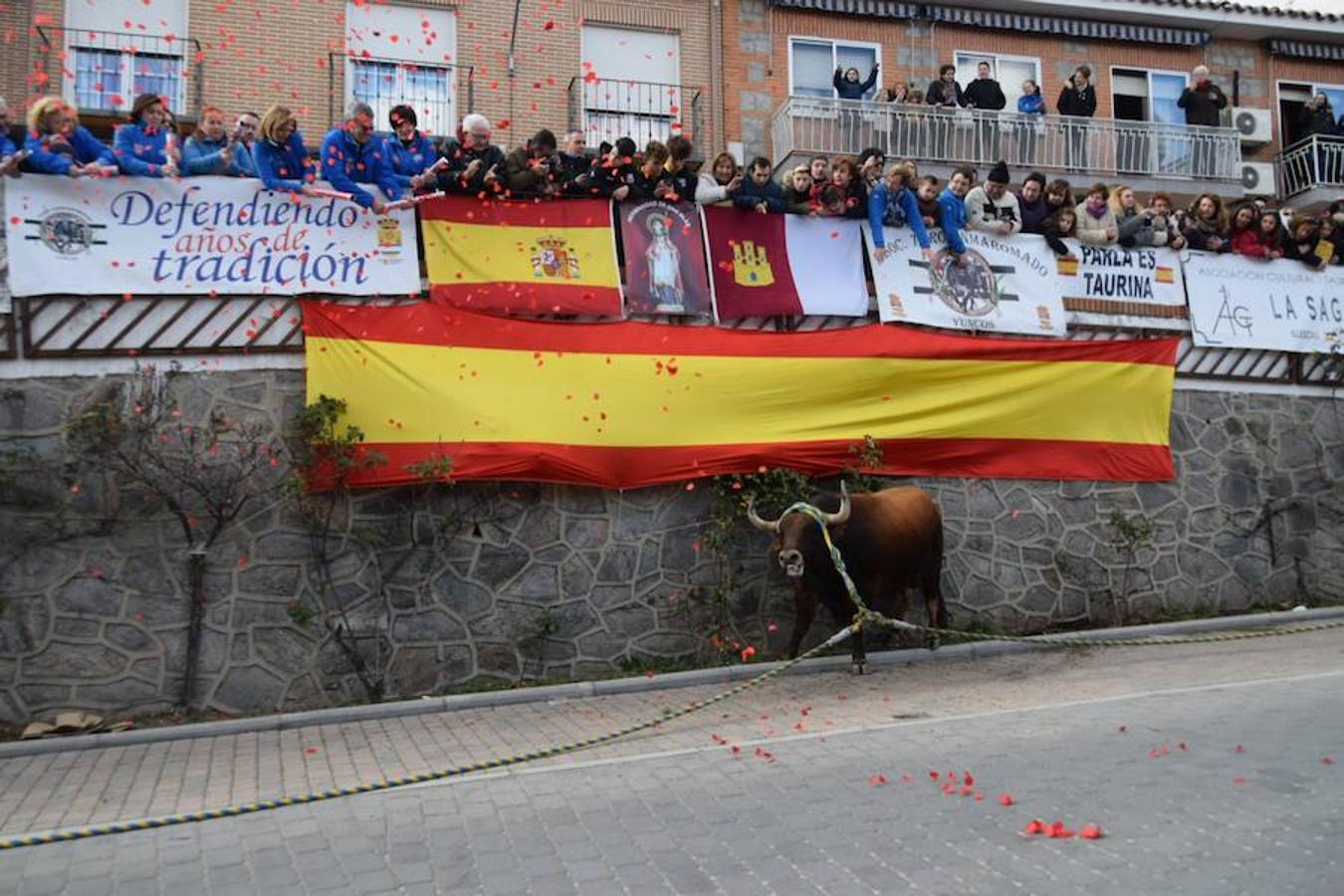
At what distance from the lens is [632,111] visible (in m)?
17.3

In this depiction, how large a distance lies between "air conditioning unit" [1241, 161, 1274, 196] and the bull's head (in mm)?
13564

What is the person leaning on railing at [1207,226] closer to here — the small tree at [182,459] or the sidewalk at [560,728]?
the sidewalk at [560,728]

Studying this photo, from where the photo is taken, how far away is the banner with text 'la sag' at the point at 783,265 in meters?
11.5

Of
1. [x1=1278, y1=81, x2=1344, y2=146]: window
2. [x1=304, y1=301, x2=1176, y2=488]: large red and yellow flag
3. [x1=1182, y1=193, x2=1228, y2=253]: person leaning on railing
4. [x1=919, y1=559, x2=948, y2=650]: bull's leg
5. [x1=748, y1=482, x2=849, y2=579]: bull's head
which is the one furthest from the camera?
[x1=1278, y1=81, x2=1344, y2=146]: window

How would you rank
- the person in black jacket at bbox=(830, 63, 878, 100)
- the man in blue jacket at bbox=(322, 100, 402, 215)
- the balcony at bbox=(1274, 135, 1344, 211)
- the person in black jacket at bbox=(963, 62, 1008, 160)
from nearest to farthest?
the man in blue jacket at bbox=(322, 100, 402, 215)
the person in black jacket at bbox=(830, 63, 878, 100)
the person in black jacket at bbox=(963, 62, 1008, 160)
the balcony at bbox=(1274, 135, 1344, 211)

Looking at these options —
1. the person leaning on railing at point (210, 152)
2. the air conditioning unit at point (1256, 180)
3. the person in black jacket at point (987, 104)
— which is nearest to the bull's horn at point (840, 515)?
the person leaning on railing at point (210, 152)

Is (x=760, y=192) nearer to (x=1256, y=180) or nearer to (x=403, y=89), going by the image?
(x=403, y=89)

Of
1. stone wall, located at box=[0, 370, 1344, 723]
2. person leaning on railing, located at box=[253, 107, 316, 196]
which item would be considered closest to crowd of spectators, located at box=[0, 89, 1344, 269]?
person leaning on railing, located at box=[253, 107, 316, 196]

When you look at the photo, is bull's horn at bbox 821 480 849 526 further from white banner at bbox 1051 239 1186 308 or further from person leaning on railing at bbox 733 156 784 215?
white banner at bbox 1051 239 1186 308

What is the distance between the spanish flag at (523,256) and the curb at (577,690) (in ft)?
11.8

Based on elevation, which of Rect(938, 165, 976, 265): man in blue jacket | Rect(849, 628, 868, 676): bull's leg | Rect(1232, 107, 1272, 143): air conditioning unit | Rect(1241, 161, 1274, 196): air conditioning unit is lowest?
Rect(849, 628, 868, 676): bull's leg

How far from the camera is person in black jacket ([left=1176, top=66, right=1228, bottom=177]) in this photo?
61.6ft

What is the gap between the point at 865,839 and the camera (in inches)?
211

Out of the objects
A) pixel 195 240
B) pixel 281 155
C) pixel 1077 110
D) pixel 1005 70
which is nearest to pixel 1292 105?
pixel 1077 110
